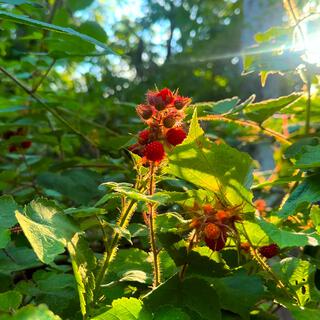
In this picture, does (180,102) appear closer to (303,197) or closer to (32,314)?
(303,197)

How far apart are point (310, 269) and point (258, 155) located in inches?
144

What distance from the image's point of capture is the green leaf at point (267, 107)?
1162 mm

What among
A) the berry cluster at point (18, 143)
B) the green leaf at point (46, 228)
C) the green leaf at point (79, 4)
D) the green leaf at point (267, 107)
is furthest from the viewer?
the green leaf at point (79, 4)

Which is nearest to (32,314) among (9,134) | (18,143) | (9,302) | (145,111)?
(9,302)

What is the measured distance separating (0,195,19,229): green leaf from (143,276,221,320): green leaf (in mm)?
197

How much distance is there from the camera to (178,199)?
73 cm

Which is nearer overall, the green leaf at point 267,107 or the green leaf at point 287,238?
the green leaf at point 287,238

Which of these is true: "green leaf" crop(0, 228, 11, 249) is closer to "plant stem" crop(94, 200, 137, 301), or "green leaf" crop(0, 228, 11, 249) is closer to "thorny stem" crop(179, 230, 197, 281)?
"plant stem" crop(94, 200, 137, 301)

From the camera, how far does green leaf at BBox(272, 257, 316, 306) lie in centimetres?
79

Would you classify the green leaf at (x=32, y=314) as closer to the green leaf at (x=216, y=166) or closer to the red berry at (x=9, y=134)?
the green leaf at (x=216, y=166)

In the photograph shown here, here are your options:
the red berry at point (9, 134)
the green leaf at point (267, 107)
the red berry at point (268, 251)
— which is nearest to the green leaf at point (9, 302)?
the red berry at point (268, 251)

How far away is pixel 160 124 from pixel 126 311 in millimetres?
266

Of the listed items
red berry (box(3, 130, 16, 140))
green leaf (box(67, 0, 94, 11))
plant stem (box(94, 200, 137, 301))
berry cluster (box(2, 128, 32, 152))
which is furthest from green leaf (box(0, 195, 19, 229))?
green leaf (box(67, 0, 94, 11))

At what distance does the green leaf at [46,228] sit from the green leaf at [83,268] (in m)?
0.02
